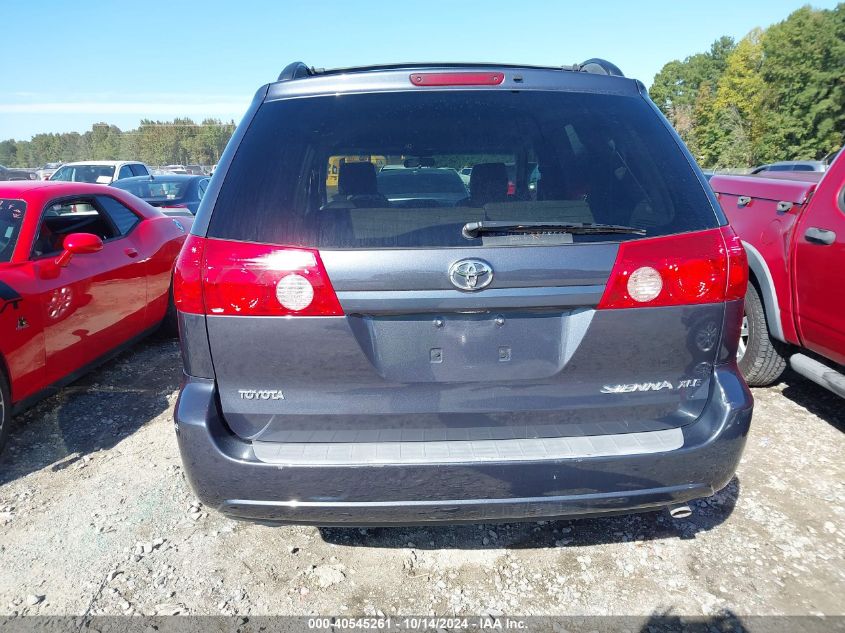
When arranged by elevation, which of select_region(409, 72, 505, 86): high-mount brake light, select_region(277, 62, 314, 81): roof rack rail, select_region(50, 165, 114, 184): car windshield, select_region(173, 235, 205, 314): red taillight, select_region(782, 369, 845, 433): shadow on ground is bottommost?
select_region(782, 369, 845, 433): shadow on ground

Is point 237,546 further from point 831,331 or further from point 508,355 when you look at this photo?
point 831,331

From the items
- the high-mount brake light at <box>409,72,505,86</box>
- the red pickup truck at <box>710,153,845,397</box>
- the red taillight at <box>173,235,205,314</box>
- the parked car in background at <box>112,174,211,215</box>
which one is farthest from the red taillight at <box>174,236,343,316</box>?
the parked car in background at <box>112,174,211,215</box>

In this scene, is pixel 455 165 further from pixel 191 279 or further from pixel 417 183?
pixel 191 279

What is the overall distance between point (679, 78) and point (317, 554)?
121376 mm

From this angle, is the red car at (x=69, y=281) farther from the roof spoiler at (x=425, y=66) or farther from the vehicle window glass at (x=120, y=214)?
the roof spoiler at (x=425, y=66)

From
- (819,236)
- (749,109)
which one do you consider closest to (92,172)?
(819,236)

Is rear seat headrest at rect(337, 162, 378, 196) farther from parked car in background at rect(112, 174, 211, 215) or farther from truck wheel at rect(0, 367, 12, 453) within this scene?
parked car in background at rect(112, 174, 211, 215)

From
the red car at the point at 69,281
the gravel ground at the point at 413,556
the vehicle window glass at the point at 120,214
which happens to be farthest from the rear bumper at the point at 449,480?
the vehicle window glass at the point at 120,214

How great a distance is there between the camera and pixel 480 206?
6.38ft

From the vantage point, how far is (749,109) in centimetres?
7206

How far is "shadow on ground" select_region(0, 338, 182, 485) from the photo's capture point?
3.56 metres

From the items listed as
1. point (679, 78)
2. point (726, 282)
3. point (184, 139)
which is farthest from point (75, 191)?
point (679, 78)

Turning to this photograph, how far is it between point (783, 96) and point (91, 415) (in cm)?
7786

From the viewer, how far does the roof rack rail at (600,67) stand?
2.33 meters
